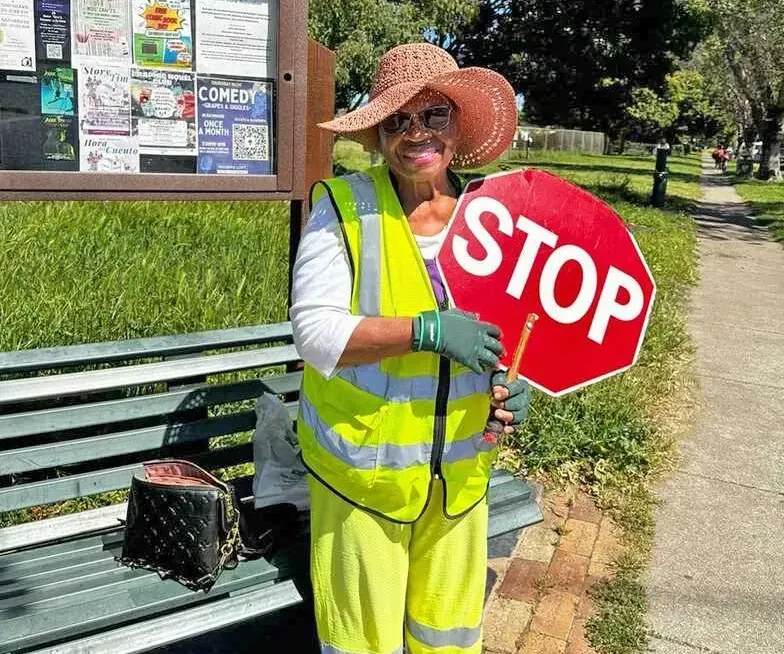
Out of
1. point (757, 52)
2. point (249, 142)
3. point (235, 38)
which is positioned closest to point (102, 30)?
point (235, 38)

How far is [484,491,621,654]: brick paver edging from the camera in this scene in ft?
9.52

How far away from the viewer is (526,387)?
2064 mm

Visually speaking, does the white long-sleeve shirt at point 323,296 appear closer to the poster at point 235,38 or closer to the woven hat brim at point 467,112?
the woven hat brim at point 467,112

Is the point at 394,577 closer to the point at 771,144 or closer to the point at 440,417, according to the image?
the point at 440,417

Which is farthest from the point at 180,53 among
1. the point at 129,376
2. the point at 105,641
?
the point at 105,641

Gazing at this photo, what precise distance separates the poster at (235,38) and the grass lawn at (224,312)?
6.17 ft

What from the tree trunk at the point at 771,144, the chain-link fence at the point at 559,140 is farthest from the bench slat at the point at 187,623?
the chain-link fence at the point at 559,140

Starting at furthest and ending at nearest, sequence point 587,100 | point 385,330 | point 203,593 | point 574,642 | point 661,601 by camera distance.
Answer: point 587,100
point 661,601
point 574,642
point 203,593
point 385,330

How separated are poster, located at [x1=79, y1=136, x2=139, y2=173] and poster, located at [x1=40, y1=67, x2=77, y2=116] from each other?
0.35 feet

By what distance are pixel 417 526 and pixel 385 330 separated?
59 cm

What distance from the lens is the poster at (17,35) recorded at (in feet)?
7.85

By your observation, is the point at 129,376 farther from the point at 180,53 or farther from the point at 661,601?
the point at 661,601

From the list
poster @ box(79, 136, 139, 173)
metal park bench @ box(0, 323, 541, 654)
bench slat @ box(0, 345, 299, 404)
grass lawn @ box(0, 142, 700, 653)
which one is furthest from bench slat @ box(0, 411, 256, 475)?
Result: grass lawn @ box(0, 142, 700, 653)

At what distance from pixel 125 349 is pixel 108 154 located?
610 mm
